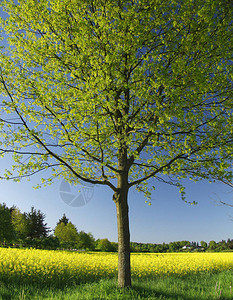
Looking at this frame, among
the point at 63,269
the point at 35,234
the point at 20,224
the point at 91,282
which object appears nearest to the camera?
the point at 91,282

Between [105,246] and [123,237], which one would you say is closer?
[123,237]

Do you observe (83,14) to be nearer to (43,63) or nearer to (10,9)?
(43,63)

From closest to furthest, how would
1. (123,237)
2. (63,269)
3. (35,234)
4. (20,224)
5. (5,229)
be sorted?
(123,237) → (63,269) → (5,229) → (20,224) → (35,234)

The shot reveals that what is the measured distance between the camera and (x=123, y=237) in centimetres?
694

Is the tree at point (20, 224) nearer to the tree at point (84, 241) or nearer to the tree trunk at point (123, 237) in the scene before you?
the tree at point (84, 241)

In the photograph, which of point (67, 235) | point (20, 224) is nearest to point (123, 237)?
point (20, 224)

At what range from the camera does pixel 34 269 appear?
9000 mm

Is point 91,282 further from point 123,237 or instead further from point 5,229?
point 5,229

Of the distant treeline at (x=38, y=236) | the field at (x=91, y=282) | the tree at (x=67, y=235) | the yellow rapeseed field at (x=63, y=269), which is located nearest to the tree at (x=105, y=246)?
the distant treeline at (x=38, y=236)

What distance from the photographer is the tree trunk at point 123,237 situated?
676 centimetres

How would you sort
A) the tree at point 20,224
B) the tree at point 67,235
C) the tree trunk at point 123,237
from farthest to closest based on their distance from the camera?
the tree at point 67,235 < the tree at point 20,224 < the tree trunk at point 123,237

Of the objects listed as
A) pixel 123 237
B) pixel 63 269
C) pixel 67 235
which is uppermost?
pixel 67 235

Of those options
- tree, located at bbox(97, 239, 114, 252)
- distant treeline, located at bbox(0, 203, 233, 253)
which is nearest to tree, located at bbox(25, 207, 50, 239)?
distant treeline, located at bbox(0, 203, 233, 253)

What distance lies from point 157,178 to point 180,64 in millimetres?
4214
